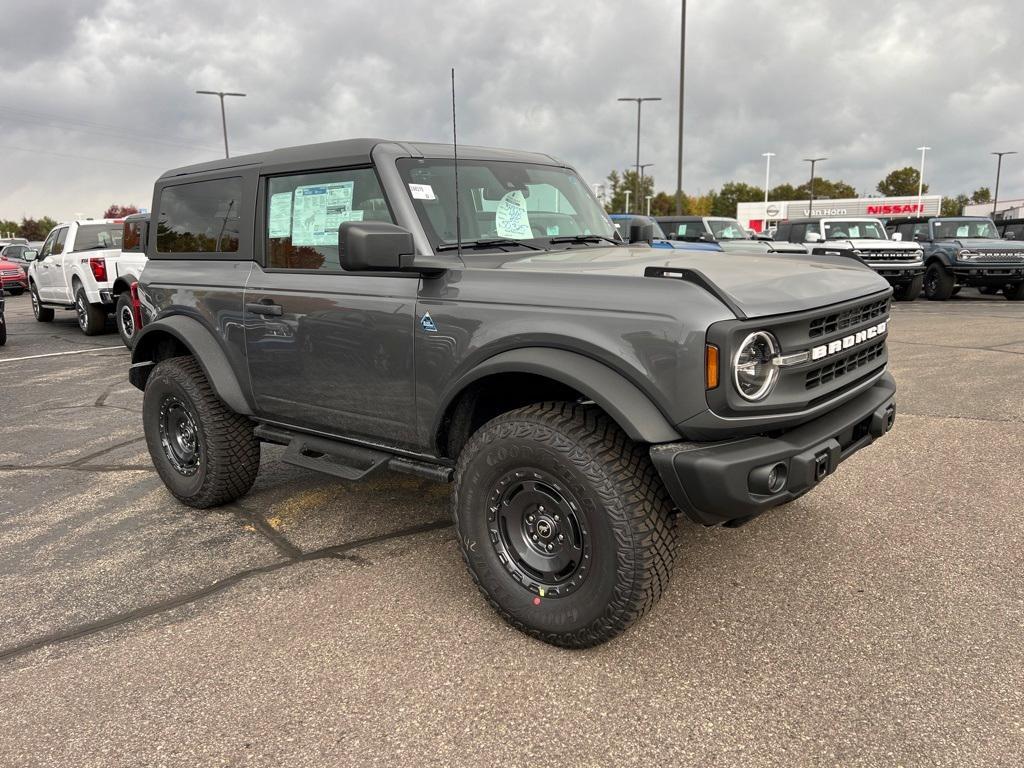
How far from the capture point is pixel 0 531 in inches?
162

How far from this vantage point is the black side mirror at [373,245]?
9.21ft

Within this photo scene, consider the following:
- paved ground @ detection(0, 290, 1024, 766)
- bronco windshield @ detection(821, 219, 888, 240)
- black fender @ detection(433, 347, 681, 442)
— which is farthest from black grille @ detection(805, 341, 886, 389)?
bronco windshield @ detection(821, 219, 888, 240)

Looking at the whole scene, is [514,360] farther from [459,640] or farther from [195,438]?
[195,438]

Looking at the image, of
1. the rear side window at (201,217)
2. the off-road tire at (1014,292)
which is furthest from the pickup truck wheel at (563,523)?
the off-road tire at (1014,292)

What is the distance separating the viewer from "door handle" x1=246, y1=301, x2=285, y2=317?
3662mm

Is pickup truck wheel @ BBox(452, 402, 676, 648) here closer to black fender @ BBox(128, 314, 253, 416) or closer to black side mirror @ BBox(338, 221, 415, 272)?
black side mirror @ BBox(338, 221, 415, 272)

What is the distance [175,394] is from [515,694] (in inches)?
106

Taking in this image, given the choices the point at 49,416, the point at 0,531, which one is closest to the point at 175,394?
the point at 0,531

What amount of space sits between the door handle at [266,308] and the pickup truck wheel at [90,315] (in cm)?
1048

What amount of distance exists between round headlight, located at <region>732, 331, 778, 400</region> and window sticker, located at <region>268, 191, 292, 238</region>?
2.34 m

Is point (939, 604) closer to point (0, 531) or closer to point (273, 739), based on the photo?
point (273, 739)

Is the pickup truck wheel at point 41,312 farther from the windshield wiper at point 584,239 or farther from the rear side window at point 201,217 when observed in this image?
the windshield wiper at point 584,239

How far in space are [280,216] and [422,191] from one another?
2.88 ft

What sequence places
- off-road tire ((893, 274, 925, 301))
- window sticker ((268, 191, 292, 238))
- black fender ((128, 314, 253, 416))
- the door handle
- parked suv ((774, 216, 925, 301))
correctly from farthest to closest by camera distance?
off-road tire ((893, 274, 925, 301)) → parked suv ((774, 216, 925, 301)) → black fender ((128, 314, 253, 416)) → window sticker ((268, 191, 292, 238)) → the door handle
